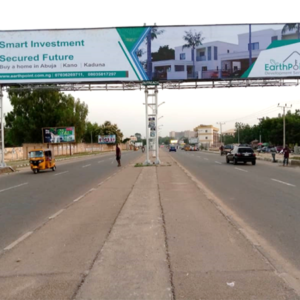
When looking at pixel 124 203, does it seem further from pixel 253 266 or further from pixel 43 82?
pixel 43 82

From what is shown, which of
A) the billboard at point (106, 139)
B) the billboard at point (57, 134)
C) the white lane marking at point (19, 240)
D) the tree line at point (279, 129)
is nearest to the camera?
the white lane marking at point (19, 240)

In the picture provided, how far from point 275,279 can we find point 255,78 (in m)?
24.1

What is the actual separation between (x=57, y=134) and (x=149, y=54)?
36.4 metres

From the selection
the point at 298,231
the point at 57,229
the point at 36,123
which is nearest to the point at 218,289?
the point at 298,231

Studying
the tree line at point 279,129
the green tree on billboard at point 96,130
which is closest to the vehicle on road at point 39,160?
the tree line at point 279,129

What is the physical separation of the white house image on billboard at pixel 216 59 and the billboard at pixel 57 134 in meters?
36.3

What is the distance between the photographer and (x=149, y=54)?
2703cm

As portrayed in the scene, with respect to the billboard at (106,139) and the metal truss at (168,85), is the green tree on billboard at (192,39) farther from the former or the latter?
the billboard at (106,139)

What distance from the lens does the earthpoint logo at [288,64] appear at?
A: 2659 cm

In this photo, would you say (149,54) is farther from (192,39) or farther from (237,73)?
(237,73)

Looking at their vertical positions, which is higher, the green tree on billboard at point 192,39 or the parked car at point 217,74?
the green tree on billboard at point 192,39

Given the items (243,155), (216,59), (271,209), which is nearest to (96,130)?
(243,155)

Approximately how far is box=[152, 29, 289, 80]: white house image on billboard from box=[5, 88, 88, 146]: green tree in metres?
38.4

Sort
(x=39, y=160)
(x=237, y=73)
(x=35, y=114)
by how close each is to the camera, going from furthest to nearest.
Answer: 1. (x=35, y=114)
2. (x=39, y=160)
3. (x=237, y=73)
